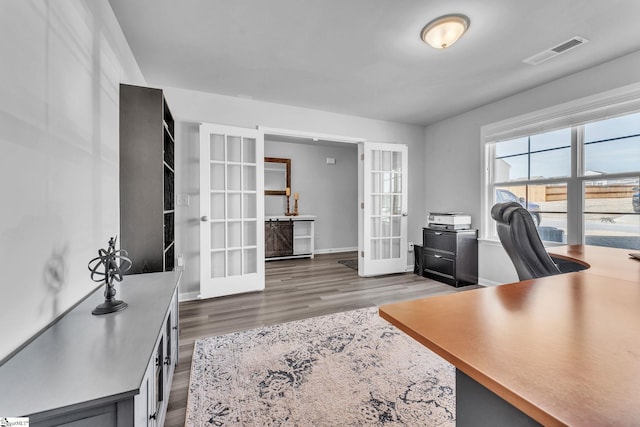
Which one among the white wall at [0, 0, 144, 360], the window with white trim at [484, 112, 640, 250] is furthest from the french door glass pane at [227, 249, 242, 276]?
the window with white trim at [484, 112, 640, 250]

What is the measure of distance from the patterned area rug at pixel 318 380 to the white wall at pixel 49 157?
0.95 meters

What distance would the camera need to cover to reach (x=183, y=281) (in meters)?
3.31

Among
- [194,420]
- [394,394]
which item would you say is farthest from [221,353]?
[394,394]

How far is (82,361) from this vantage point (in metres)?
0.84

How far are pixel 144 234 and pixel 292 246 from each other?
12.5 ft

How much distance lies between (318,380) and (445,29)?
261cm

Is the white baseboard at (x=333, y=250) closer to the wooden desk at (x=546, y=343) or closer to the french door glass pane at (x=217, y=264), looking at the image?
the french door glass pane at (x=217, y=264)

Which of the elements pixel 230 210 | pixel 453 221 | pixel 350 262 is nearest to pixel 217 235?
pixel 230 210

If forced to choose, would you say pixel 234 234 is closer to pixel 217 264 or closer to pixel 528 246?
pixel 217 264

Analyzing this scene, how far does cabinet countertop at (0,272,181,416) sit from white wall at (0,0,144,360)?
10 centimetres

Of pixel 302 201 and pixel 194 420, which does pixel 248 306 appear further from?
pixel 302 201

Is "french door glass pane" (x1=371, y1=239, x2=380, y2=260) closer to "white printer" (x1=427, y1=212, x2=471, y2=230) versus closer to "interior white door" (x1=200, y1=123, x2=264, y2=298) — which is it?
"white printer" (x1=427, y1=212, x2=471, y2=230)

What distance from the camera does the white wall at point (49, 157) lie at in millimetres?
943

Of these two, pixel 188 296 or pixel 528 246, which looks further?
pixel 188 296
